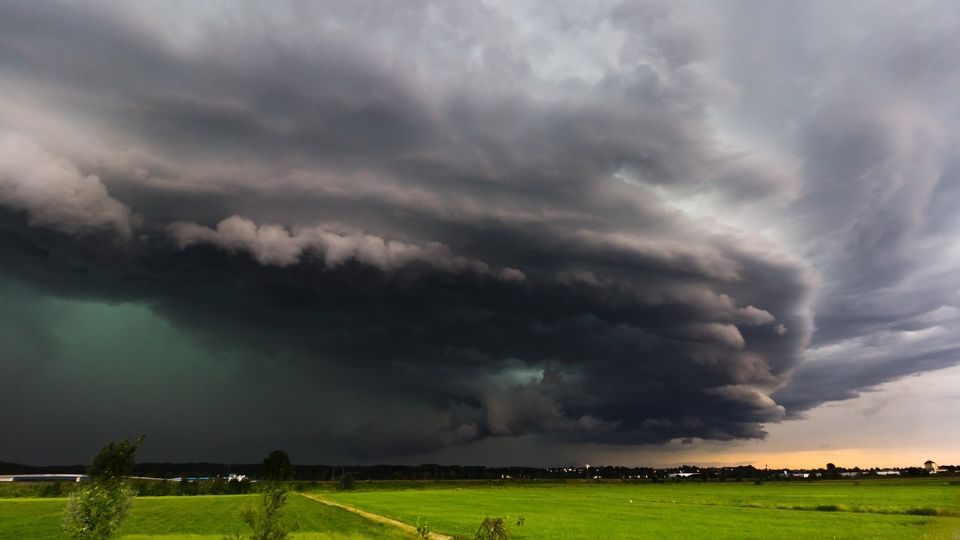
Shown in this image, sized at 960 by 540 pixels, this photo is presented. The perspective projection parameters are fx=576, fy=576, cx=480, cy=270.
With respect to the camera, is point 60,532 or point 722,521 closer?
A: point 60,532

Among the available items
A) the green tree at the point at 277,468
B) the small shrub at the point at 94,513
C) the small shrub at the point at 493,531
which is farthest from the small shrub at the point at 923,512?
the small shrub at the point at 94,513

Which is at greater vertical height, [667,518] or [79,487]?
[79,487]

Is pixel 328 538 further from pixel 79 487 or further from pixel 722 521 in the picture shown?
pixel 722 521

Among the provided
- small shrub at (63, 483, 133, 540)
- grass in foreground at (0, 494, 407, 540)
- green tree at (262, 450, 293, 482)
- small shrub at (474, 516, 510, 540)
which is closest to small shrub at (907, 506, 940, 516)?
grass in foreground at (0, 494, 407, 540)

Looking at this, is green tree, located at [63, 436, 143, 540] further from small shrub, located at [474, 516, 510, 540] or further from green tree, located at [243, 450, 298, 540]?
small shrub, located at [474, 516, 510, 540]

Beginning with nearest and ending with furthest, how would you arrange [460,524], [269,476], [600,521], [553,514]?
[269,476]
[460,524]
[600,521]
[553,514]

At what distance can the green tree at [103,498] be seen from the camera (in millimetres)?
24547

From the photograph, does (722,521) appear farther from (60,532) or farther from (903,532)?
(60,532)

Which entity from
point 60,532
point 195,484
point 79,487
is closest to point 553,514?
point 60,532

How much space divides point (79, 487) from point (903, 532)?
66158 mm

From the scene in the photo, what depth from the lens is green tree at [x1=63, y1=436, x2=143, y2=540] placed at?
2455 centimetres

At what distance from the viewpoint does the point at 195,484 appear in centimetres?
18025

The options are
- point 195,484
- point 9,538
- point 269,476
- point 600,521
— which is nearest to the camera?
point 269,476

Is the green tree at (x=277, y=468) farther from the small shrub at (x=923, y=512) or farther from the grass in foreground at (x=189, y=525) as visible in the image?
the small shrub at (x=923, y=512)
